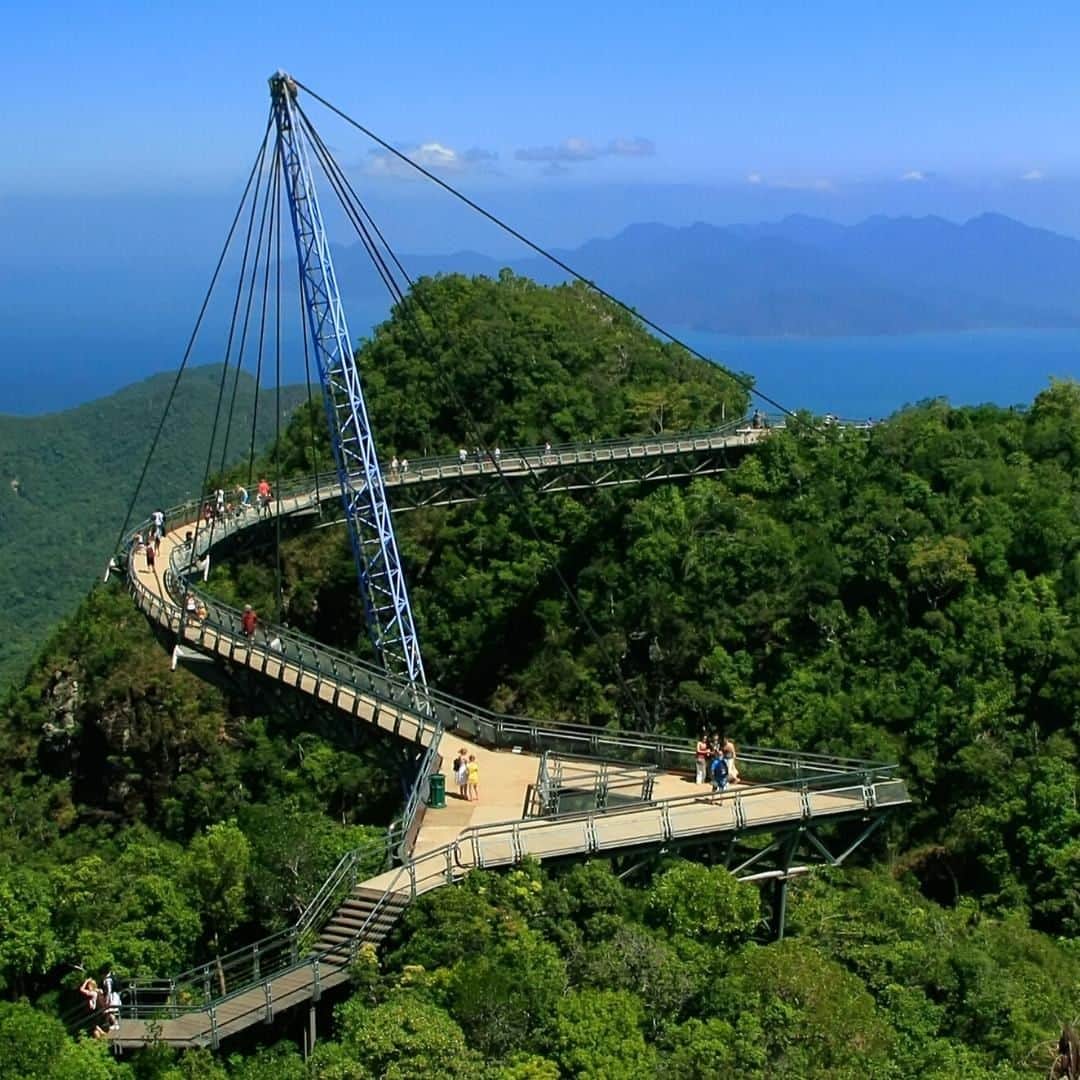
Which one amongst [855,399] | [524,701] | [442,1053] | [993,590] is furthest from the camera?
[855,399]

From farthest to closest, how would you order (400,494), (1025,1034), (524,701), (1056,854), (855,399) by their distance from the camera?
(855,399), (400,494), (524,701), (1056,854), (1025,1034)

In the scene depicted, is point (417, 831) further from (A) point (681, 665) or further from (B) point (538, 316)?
(B) point (538, 316)

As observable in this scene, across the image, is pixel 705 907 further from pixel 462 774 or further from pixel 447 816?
pixel 462 774

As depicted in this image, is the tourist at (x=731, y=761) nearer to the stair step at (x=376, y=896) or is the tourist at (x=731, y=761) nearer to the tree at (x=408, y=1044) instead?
the stair step at (x=376, y=896)

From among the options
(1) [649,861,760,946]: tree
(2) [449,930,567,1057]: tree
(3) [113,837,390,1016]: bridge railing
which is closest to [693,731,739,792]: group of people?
(1) [649,861,760,946]: tree

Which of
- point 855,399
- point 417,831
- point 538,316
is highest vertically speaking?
point 538,316

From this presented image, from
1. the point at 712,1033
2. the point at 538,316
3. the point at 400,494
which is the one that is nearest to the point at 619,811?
the point at 712,1033
